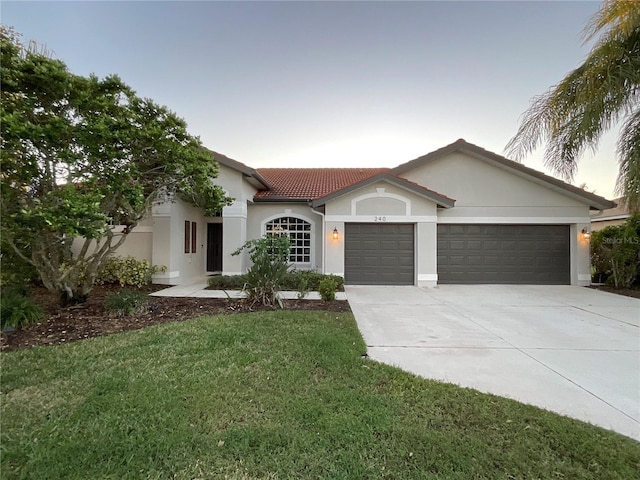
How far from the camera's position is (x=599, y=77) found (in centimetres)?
662

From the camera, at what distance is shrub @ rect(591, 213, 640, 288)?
11.2m

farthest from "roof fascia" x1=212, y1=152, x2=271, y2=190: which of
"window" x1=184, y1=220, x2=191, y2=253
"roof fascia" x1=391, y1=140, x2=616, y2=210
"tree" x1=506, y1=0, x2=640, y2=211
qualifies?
"tree" x1=506, y1=0, x2=640, y2=211

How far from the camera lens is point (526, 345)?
5.34 m

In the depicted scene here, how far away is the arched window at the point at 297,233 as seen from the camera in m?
13.4

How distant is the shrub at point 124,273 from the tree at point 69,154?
109 inches

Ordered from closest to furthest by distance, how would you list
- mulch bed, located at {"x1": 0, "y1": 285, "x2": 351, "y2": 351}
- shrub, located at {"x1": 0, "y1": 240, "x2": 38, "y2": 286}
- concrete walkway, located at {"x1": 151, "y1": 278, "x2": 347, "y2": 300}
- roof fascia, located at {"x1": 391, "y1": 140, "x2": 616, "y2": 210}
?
mulch bed, located at {"x1": 0, "y1": 285, "x2": 351, "y2": 351}
shrub, located at {"x1": 0, "y1": 240, "x2": 38, "y2": 286}
concrete walkway, located at {"x1": 151, "y1": 278, "x2": 347, "y2": 300}
roof fascia, located at {"x1": 391, "y1": 140, "x2": 616, "y2": 210}

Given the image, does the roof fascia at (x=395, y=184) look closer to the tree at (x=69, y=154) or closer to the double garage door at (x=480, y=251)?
the double garage door at (x=480, y=251)

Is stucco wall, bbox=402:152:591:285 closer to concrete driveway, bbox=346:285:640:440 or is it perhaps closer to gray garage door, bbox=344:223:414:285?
gray garage door, bbox=344:223:414:285

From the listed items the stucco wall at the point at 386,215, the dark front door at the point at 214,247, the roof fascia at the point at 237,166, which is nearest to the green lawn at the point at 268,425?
the stucco wall at the point at 386,215

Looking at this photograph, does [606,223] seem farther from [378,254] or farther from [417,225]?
[378,254]

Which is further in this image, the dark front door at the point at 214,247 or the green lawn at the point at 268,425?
the dark front door at the point at 214,247

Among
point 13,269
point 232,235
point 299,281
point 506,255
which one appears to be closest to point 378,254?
point 299,281

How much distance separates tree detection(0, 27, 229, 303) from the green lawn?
113 inches

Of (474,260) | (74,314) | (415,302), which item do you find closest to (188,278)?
(74,314)
